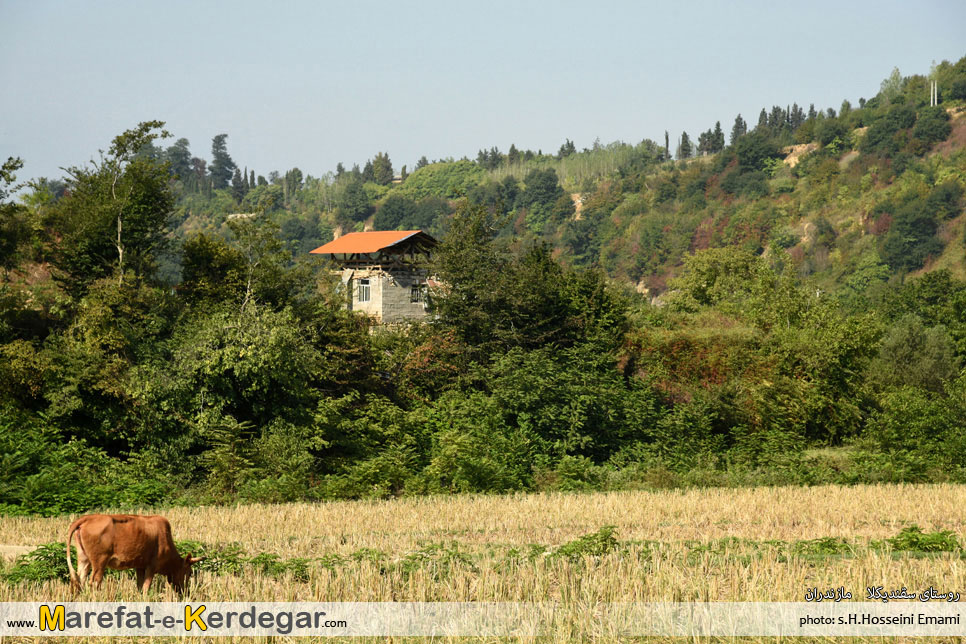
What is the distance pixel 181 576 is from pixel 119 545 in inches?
30.4

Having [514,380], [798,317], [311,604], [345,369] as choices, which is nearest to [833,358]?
[798,317]

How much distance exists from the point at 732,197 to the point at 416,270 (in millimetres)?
127837

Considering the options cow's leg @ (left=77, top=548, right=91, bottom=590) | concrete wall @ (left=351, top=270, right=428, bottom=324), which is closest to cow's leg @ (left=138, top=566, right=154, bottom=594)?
cow's leg @ (left=77, top=548, right=91, bottom=590)

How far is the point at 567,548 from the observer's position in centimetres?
1138

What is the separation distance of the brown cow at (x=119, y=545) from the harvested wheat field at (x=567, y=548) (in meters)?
0.29

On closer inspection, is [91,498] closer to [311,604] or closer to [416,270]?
[311,604]

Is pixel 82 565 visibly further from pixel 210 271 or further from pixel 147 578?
pixel 210 271

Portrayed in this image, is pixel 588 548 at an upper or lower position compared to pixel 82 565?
lower

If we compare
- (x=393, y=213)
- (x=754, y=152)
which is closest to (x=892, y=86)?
(x=754, y=152)

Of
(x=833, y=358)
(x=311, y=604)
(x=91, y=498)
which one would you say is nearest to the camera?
(x=311, y=604)

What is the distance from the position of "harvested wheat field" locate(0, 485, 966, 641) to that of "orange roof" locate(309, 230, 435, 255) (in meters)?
29.9

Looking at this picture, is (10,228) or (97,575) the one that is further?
(10,228)

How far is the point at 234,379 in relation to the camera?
23.8 m

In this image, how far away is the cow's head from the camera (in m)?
9.16
